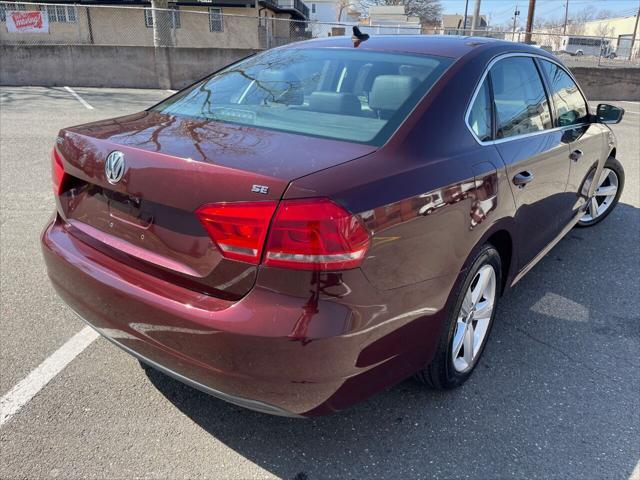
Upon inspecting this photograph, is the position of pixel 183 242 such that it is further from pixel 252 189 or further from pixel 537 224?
pixel 537 224

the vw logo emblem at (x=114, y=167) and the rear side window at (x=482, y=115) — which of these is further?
the rear side window at (x=482, y=115)

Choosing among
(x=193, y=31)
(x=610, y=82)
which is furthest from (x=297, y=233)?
(x=193, y=31)

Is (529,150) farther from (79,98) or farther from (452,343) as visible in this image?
(79,98)

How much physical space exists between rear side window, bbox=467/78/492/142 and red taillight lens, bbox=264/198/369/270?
1.07m

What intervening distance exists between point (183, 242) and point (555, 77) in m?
2.98

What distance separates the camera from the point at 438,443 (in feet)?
7.69

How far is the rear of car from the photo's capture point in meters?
1.76

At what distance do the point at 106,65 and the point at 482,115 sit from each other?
53.3ft

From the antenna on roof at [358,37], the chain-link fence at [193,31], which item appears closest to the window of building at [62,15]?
the chain-link fence at [193,31]

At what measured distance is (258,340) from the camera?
179 centimetres

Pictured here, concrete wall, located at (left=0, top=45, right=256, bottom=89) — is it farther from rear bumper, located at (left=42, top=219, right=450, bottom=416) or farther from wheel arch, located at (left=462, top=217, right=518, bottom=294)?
rear bumper, located at (left=42, top=219, right=450, bottom=416)

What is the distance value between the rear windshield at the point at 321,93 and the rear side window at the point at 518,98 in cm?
43

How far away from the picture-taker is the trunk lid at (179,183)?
1.84 metres

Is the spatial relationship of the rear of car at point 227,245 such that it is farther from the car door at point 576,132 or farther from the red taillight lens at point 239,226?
the car door at point 576,132
